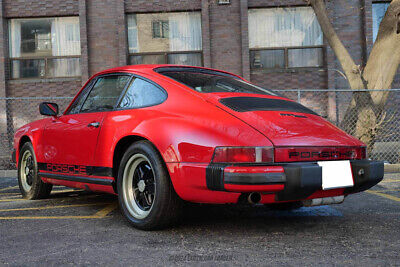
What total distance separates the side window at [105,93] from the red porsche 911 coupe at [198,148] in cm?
1

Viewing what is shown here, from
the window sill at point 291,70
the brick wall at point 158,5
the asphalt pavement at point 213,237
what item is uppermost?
the brick wall at point 158,5

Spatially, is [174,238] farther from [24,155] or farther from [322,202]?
[24,155]

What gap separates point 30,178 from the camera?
16.4ft

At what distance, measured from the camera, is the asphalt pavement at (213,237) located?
2438mm

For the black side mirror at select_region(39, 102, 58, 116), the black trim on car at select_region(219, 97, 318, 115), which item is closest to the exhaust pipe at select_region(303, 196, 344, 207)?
the black trim on car at select_region(219, 97, 318, 115)

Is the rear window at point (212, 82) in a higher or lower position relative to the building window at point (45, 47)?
lower

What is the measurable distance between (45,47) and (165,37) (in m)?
4.11

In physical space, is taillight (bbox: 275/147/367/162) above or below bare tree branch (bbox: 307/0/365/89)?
below

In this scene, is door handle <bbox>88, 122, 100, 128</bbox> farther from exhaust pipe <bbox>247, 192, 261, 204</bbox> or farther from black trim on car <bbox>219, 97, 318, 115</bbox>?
exhaust pipe <bbox>247, 192, 261, 204</bbox>

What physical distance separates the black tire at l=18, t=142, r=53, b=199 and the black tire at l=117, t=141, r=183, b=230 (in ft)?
6.07

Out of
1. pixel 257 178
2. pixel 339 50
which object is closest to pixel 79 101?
pixel 257 178

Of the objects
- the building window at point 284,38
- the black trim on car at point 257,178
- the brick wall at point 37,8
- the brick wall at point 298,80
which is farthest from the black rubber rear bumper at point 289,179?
the brick wall at point 37,8

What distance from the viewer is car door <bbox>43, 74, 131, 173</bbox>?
377cm

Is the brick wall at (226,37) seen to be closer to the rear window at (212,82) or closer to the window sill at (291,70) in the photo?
the window sill at (291,70)
